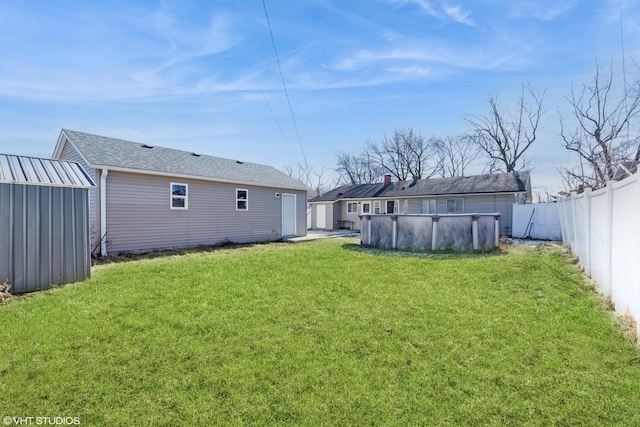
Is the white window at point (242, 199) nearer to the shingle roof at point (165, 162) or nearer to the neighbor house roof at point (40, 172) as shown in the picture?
the shingle roof at point (165, 162)

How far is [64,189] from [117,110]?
6.82m

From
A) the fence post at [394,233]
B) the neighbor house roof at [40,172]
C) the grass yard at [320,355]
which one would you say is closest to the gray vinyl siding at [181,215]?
the neighbor house roof at [40,172]

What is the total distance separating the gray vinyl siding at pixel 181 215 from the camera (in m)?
10.1

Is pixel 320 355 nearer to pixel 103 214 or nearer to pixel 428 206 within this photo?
pixel 103 214

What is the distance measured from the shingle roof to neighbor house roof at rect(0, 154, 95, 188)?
2938 mm

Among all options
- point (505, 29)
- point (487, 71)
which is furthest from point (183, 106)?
point (487, 71)

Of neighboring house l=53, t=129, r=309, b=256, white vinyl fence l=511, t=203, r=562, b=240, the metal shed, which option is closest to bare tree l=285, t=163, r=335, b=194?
neighboring house l=53, t=129, r=309, b=256

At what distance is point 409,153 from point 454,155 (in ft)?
15.3

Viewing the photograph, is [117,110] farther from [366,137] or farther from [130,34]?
[366,137]

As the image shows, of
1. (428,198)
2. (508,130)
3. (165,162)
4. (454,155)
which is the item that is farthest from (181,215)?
(454,155)

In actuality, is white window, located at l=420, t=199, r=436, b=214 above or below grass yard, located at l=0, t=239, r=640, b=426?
above

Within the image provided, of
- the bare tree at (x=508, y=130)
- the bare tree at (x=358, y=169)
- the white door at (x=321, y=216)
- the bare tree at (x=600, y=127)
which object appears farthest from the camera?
the bare tree at (x=358, y=169)

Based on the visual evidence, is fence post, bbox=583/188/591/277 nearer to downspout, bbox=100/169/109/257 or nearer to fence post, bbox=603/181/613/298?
fence post, bbox=603/181/613/298

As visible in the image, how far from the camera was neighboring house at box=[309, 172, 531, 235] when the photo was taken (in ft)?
61.1
